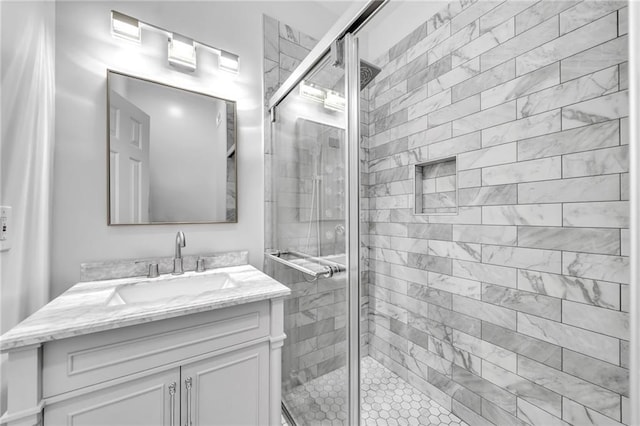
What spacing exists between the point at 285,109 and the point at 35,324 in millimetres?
1298

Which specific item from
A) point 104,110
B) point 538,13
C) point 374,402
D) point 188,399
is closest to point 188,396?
point 188,399

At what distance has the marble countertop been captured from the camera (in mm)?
722

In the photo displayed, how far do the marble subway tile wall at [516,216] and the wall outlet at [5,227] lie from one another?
6.08 feet

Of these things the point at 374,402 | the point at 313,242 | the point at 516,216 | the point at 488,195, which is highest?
the point at 488,195

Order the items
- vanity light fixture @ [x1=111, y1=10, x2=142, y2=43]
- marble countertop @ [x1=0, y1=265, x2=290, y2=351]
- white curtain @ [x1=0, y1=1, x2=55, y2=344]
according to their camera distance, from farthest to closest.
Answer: vanity light fixture @ [x1=111, y1=10, x2=142, y2=43] < white curtain @ [x1=0, y1=1, x2=55, y2=344] < marble countertop @ [x1=0, y1=265, x2=290, y2=351]

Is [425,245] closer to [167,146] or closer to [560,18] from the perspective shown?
[560,18]

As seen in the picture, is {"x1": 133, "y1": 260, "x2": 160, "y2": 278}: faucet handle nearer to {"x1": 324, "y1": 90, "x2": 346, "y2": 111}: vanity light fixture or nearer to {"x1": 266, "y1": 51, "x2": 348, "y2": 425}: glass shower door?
{"x1": 266, "y1": 51, "x2": 348, "y2": 425}: glass shower door

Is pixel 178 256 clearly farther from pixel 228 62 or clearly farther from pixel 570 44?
pixel 570 44

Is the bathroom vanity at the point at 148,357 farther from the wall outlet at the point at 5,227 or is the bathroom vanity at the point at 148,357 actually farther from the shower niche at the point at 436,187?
the shower niche at the point at 436,187

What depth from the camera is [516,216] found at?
50.1 inches

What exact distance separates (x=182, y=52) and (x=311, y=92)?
2.51 ft

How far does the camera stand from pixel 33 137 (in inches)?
38.8

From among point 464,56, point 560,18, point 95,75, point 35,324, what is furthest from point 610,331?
point 95,75

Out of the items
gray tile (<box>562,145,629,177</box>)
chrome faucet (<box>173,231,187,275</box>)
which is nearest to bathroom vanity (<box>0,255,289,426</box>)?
chrome faucet (<box>173,231,187,275</box>)
